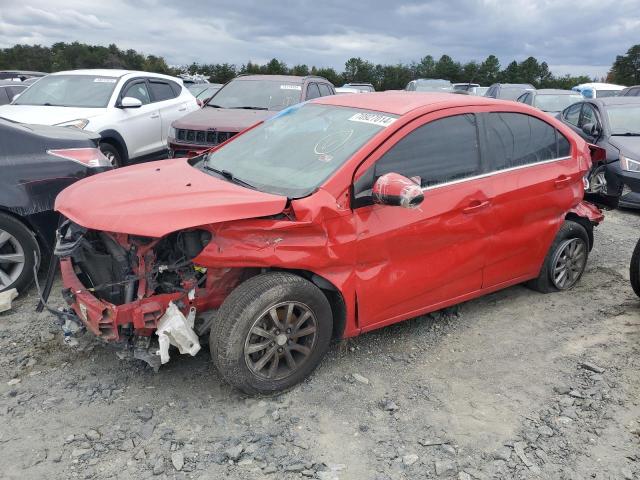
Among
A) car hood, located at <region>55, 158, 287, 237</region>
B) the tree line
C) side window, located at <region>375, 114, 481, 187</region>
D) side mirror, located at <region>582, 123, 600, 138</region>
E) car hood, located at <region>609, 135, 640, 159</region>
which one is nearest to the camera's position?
car hood, located at <region>55, 158, 287, 237</region>

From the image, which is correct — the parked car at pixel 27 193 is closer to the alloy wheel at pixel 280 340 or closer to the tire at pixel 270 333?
the tire at pixel 270 333

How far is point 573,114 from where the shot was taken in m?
9.61

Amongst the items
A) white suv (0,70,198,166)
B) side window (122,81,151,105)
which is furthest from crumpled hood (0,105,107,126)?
side window (122,81,151,105)

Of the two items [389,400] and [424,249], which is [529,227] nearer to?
[424,249]

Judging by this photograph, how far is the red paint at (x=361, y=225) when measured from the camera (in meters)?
2.95

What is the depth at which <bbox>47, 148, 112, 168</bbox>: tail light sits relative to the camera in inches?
181

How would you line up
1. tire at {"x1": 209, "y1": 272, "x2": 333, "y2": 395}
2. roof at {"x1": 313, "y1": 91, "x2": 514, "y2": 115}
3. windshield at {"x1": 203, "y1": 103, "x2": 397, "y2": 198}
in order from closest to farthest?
1. tire at {"x1": 209, "y1": 272, "x2": 333, "y2": 395}
2. windshield at {"x1": 203, "y1": 103, "x2": 397, "y2": 198}
3. roof at {"x1": 313, "y1": 91, "x2": 514, "y2": 115}

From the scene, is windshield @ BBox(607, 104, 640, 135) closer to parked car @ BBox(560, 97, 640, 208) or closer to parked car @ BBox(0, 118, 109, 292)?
parked car @ BBox(560, 97, 640, 208)

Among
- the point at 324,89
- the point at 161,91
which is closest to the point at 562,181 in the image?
the point at 324,89

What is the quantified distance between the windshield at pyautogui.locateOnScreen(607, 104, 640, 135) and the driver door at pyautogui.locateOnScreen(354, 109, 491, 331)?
18.0ft

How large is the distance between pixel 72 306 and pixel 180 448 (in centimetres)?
115

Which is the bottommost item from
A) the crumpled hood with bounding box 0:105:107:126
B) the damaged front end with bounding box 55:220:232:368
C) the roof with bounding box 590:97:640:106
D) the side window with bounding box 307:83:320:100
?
the damaged front end with bounding box 55:220:232:368

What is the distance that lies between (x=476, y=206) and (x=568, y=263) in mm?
1527

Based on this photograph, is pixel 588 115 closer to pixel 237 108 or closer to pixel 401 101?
pixel 237 108
